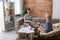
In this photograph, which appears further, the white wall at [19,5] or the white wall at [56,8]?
the white wall at [19,5]

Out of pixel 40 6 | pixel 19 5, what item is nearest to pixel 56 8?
pixel 40 6

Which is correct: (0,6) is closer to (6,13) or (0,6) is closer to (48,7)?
(6,13)

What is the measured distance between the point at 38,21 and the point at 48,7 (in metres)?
1.47

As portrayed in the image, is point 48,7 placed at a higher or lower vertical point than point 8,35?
higher

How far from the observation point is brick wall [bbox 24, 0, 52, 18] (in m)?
5.86

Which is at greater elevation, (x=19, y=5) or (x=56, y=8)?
(x=19, y=5)

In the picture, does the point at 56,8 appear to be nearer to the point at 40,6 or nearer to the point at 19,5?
the point at 40,6

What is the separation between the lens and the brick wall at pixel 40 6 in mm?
5861

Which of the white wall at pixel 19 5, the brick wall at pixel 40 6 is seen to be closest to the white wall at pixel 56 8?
the brick wall at pixel 40 6

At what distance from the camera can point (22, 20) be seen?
4379 mm

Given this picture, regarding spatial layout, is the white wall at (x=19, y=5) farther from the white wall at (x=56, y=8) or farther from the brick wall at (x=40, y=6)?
the white wall at (x=56, y=8)

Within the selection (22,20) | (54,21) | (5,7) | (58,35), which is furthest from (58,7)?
(58,35)

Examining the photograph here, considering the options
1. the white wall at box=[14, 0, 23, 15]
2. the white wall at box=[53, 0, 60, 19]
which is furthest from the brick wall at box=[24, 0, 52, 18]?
the white wall at box=[53, 0, 60, 19]

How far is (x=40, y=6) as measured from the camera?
19.5ft
